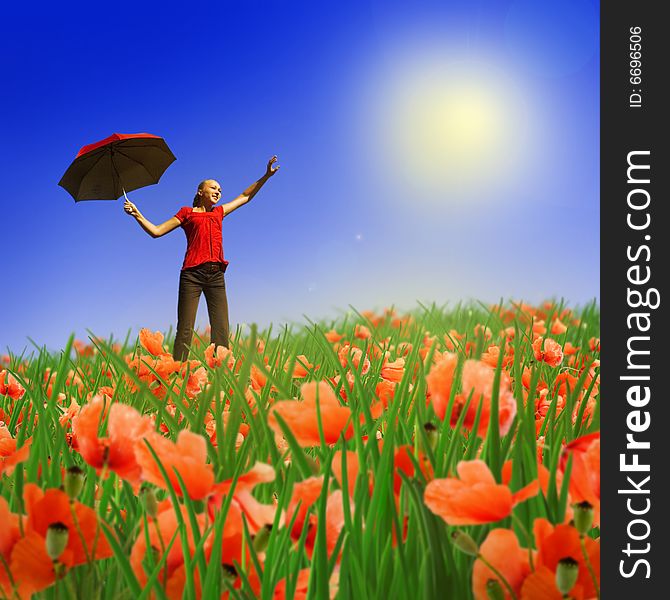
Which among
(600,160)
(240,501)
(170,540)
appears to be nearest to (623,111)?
(600,160)

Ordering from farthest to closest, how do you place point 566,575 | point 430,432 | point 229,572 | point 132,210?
1. point 132,210
2. point 430,432
3. point 229,572
4. point 566,575

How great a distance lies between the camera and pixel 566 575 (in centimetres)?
71

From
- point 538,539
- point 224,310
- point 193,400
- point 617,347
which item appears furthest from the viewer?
point 224,310

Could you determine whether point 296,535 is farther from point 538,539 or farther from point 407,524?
point 538,539

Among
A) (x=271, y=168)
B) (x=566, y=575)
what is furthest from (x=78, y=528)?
(x=271, y=168)

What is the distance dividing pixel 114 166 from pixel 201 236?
3.06 ft

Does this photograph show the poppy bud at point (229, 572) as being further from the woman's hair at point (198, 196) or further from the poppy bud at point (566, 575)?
the woman's hair at point (198, 196)

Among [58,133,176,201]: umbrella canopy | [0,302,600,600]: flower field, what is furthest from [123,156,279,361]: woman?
[0,302,600,600]: flower field

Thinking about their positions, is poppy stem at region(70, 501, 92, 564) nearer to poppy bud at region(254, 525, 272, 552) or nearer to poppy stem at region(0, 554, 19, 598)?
poppy stem at region(0, 554, 19, 598)

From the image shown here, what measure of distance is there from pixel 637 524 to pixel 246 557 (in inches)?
21.9

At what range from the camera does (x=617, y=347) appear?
3.34ft

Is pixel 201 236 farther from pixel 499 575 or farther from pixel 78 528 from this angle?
pixel 499 575

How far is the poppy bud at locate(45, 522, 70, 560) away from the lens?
77cm

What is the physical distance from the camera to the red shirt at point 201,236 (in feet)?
16.7
